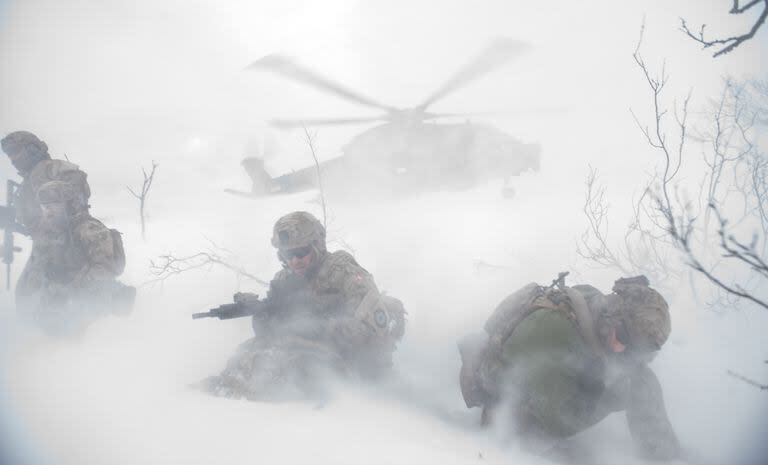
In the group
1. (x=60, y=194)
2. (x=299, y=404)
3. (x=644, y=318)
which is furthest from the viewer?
(x=60, y=194)

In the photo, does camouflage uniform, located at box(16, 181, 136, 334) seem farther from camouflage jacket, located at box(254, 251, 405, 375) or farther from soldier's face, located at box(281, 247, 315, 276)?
soldier's face, located at box(281, 247, 315, 276)

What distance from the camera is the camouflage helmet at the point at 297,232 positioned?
340 centimetres

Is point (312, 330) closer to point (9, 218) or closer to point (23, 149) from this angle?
point (23, 149)

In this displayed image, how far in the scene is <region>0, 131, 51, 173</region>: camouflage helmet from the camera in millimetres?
4285

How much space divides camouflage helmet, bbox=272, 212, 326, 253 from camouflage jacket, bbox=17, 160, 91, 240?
2.65 metres

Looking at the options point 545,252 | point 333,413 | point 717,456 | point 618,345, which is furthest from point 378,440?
point 545,252

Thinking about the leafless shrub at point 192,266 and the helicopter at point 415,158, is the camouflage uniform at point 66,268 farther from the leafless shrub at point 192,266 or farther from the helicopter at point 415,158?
the helicopter at point 415,158

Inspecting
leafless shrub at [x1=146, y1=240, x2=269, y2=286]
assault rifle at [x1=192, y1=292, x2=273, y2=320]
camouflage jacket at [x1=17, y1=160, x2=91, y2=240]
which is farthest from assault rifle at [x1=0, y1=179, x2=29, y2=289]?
assault rifle at [x1=192, y1=292, x2=273, y2=320]

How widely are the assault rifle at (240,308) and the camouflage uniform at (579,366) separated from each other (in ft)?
6.62

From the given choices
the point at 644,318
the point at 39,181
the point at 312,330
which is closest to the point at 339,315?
the point at 312,330

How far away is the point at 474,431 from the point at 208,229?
955 centimetres

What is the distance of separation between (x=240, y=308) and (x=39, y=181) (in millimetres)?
3082

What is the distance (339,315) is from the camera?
337 centimetres

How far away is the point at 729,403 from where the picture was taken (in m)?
3.22
